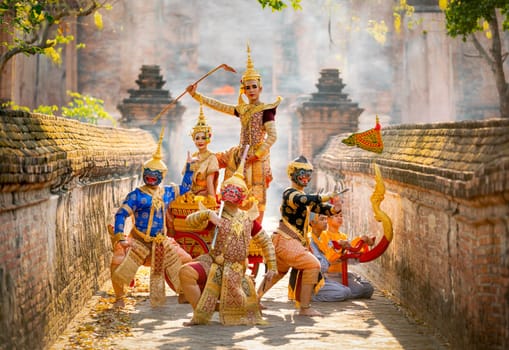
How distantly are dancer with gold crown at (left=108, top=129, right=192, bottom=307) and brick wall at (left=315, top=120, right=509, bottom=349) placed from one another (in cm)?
229

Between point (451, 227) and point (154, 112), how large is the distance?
39.9 feet

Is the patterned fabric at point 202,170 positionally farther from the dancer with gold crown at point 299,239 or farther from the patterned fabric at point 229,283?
the patterned fabric at point 229,283

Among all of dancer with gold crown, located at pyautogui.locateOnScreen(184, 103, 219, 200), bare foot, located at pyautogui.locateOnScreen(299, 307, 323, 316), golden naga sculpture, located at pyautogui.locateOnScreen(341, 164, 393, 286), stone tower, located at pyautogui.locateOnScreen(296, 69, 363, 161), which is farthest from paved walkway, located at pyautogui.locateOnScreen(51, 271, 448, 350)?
stone tower, located at pyautogui.locateOnScreen(296, 69, 363, 161)

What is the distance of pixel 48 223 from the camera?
21.6 feet

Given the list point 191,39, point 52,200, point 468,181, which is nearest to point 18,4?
point 52,200

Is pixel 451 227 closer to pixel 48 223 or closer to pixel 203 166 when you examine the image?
pixel 48 223

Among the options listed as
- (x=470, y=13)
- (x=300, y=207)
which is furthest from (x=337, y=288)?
(x=470, y=13)

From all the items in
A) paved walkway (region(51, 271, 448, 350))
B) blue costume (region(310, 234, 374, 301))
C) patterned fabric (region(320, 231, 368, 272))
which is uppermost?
patterned fabric (region(320, 231, 368, 272))

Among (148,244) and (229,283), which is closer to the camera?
(229,283)

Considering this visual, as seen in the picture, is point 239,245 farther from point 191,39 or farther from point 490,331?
point 191,39

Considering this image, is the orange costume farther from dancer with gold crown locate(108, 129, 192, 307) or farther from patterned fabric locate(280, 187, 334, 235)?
patterned fabric locate(280, 187, 334, 235)

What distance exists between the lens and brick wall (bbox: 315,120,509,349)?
17.3 ft

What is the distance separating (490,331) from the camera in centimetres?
530

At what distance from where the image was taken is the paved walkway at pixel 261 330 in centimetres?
649
